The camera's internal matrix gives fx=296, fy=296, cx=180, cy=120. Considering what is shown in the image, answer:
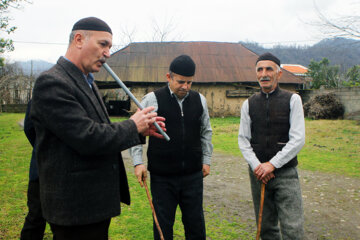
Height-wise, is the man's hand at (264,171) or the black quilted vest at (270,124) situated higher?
the black quilted vest at (270,124)

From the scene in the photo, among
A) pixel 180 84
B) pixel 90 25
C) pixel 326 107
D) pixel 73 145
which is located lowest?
pixel 326 107

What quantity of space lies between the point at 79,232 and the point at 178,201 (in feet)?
4.13

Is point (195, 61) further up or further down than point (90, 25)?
further up

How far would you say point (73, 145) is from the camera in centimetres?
157

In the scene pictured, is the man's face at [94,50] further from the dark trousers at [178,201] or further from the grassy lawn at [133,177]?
the grassy lawn at [133,177]

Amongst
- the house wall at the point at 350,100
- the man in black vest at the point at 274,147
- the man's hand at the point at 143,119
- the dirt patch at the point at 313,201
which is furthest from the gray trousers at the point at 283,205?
the house wall at the point at 350,100

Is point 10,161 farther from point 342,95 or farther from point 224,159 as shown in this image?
point 342,95

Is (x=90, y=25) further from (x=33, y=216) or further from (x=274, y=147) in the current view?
(x=33, y=216)

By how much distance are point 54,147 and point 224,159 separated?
252 inches

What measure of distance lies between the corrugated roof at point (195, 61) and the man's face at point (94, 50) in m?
16.3

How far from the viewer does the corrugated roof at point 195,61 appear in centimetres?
1836

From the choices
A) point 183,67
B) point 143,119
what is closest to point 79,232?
point 143,119

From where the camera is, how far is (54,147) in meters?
1.63

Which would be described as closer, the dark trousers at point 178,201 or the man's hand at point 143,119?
the man's hand at point 143,119
